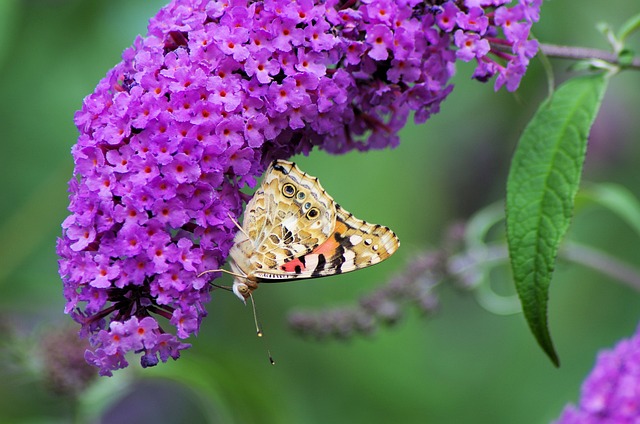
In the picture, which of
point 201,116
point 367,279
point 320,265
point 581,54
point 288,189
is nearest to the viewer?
point 201,116

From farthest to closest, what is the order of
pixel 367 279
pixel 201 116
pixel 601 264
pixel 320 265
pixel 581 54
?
pixel 367 279 → pixel 601 264 → pixel 581 54 → pixel 320 265 → pixel 201 116

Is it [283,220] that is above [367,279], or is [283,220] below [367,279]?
below

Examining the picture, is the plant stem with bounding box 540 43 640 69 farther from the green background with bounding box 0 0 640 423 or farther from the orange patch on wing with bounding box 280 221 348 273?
the green background with bounding box 0 0 640 423

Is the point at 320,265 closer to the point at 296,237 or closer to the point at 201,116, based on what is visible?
the point at 296,237

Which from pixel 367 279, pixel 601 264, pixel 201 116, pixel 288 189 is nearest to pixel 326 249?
pixel 288 189

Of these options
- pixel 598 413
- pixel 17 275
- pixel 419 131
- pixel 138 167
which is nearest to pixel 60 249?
pixel 138 167

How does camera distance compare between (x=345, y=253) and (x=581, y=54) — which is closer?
(x=345, y=253)

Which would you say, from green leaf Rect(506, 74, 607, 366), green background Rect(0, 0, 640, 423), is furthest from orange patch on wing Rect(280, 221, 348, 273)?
green background Rect(0, 0, 640, 423)
